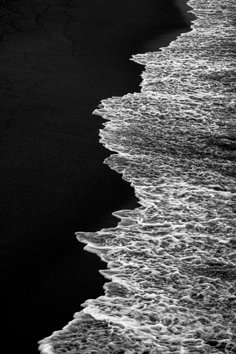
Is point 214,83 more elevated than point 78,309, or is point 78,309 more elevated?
point 214,83

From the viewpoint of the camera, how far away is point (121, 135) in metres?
7.71

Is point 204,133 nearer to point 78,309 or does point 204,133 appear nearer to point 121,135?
point 121,135

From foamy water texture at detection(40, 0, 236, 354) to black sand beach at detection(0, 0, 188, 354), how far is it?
0.54 ft

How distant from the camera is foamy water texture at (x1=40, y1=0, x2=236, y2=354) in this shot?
4.55m

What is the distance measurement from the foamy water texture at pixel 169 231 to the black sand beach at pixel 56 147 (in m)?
0.16

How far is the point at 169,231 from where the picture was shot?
5.82 meters

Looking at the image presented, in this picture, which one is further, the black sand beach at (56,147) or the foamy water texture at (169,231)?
the black sand beach at (56,147)

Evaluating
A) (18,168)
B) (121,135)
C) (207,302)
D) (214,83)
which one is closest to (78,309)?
(207,302)

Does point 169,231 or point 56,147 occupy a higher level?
point 56,147

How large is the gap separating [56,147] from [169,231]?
1.87 m

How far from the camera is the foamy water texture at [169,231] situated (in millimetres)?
4547

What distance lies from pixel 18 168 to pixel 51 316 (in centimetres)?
222

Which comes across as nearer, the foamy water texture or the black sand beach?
the foamy water texture

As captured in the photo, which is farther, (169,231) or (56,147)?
(56,147)
